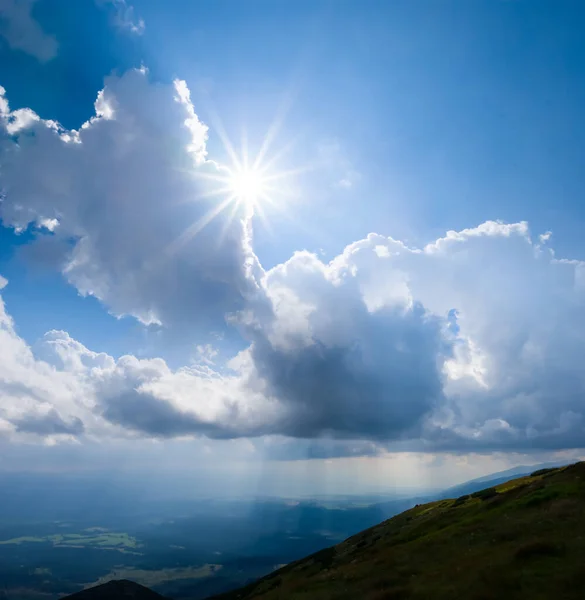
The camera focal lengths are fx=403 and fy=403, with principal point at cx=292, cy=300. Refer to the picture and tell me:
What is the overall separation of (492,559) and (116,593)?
164801 millimetres

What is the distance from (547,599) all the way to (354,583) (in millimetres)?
21663

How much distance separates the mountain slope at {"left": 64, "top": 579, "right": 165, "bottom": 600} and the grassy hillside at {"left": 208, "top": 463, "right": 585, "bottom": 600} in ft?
437

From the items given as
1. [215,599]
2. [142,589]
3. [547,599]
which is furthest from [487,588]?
[142,589]

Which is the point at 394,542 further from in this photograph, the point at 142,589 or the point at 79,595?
the point at 142,589

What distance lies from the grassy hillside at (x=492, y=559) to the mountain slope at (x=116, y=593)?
133320 mm

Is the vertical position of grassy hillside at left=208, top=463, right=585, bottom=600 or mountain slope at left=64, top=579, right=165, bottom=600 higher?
grassy hillside at left=208, top=463, right=585, bottom=600

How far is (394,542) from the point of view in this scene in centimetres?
6178

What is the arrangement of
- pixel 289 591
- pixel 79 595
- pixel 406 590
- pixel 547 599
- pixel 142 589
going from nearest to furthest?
pixel 547 599 < pixel 406 590 < pixel 289 591 < pixel 79 595 < pixel 142 589

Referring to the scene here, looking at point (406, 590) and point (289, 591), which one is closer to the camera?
point (406, 590)

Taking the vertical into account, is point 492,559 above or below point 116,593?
above

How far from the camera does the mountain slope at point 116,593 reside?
145 metres

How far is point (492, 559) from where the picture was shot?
3541 cm

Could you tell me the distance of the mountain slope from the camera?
145000mm

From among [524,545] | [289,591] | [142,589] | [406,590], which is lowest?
[142,589]
